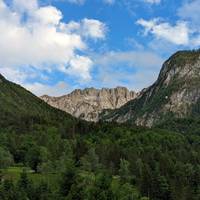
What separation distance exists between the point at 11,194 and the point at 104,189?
67.7 feet

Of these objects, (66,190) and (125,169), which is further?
(125,169)

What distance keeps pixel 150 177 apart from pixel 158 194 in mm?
7602

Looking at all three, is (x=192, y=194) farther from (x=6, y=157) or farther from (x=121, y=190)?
A: (x=6, y=157)

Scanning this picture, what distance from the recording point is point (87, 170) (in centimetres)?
19688

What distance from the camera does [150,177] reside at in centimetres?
17775

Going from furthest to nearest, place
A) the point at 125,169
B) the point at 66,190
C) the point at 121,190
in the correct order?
the point at 125,169, the point at 121,190, the point at 66,190

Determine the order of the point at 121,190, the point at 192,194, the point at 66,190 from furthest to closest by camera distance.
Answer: the point at 192,194, the point at 121,190, the point at 66,190

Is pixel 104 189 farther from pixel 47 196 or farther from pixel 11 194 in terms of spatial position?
pixel 11 194

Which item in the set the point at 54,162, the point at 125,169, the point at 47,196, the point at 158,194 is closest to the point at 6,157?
the point at 54,162

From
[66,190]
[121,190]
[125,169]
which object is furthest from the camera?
[125,169]

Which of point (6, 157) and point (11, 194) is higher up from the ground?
point (6, 157)

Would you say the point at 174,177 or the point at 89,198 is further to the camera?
the point at 174,177

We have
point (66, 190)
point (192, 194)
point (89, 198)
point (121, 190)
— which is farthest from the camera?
point (192, 194)

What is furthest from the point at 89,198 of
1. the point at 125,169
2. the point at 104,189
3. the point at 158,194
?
the point at 125,169
